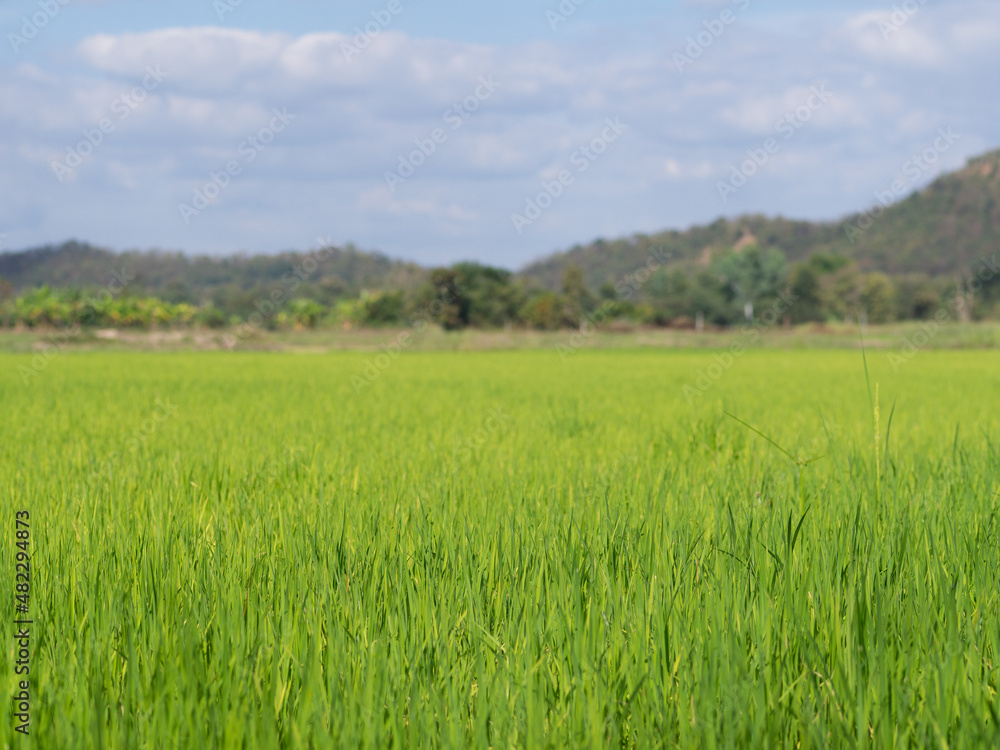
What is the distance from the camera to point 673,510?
3086 mm

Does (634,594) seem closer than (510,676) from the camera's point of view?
No

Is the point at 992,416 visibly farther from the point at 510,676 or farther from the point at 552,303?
the point at 552,303

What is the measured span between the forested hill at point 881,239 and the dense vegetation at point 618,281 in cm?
24

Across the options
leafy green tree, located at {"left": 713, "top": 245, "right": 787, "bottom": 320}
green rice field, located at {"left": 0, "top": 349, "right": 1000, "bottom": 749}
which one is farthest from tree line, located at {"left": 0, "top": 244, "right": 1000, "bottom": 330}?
green rice field, located at {"left": 0, "top": 349, "right": 1000, "bottom": 749}

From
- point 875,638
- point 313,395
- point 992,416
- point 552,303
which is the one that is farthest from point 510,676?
point 552,303

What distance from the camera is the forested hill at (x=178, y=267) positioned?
116 meters

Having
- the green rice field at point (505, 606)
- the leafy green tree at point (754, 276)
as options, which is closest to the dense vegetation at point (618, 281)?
the leafy green tree at point (754, 276)

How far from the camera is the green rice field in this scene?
1517 millimetres

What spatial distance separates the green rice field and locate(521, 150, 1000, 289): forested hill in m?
98.1

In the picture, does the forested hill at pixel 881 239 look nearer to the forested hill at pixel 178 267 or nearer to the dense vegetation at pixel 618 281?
the dense vegetation at pixel 618 281

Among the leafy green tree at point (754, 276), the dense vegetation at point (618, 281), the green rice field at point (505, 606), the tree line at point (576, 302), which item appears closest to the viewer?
the green rice field at point (505, 606)

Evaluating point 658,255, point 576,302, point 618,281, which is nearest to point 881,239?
point 658,255

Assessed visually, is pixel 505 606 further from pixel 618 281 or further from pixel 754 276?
pixel 618 281

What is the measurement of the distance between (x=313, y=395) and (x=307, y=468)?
6.51 meters
